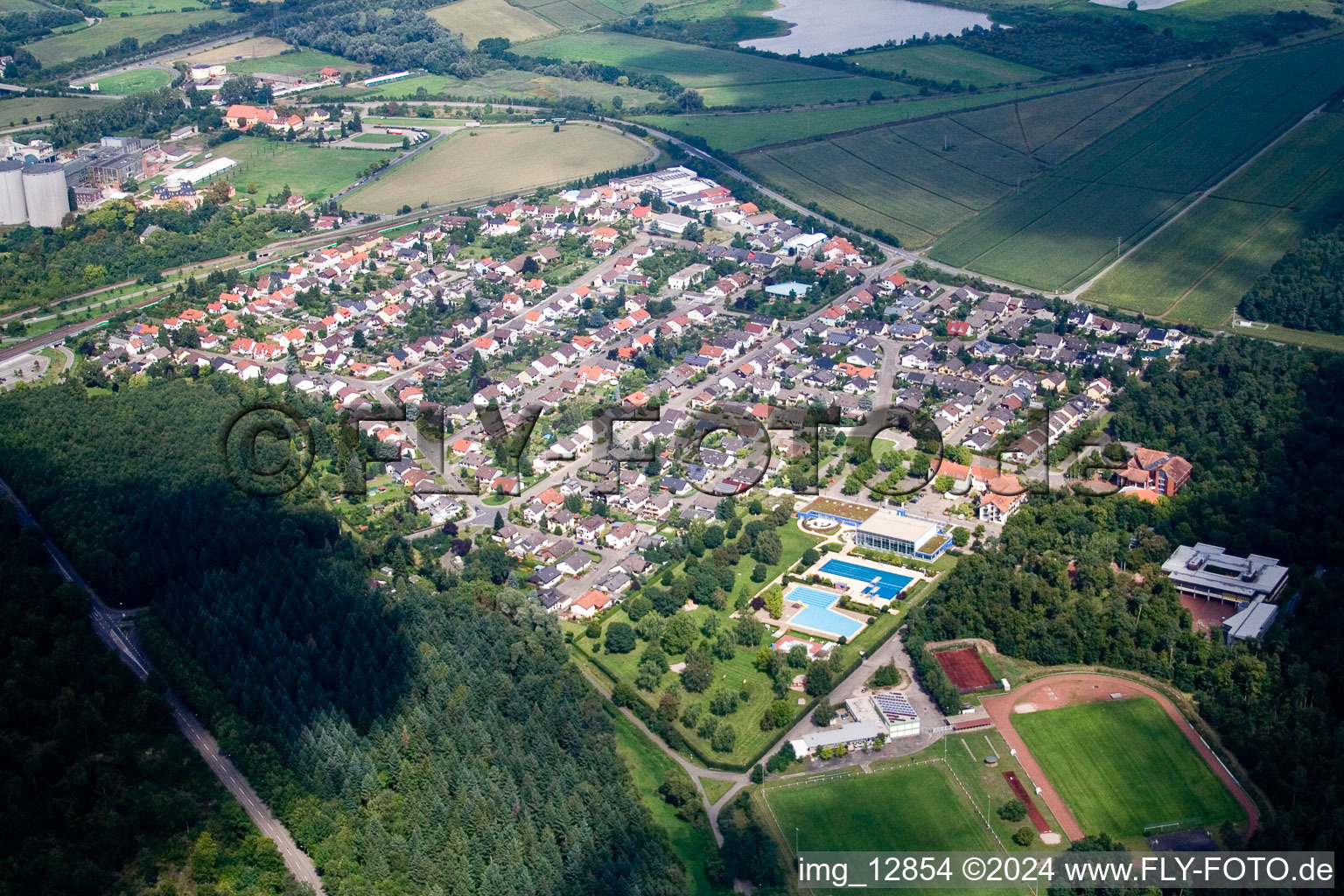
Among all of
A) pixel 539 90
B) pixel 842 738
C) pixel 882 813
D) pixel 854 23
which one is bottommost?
pixel 539 90

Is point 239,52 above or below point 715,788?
below

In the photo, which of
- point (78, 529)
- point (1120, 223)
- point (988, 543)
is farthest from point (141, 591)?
point (1120, 223)

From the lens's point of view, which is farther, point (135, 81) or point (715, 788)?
point (135, 81)

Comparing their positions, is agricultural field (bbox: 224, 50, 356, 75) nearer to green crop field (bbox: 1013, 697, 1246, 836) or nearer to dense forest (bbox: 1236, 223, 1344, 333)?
dense forest (bbox: 1236, 223, 1344, 333)

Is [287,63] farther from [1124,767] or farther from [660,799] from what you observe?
[1124,767]

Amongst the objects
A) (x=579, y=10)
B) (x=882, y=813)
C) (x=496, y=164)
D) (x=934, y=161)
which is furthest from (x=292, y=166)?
(x=882, y=813)

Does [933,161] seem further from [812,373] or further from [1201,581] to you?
[1201,581]
